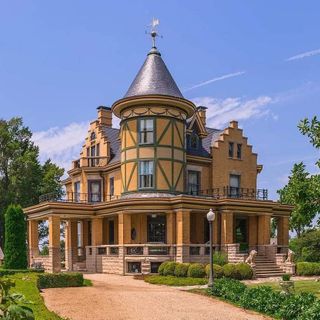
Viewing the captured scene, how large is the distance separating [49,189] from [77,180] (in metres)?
12.0

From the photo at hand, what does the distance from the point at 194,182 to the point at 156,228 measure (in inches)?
219

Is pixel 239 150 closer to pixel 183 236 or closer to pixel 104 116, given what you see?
pixel 183 236

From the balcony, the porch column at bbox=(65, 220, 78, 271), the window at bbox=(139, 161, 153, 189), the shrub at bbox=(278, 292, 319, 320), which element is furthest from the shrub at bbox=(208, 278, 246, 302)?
the porch column at bbox=(65, 220, 78, 271)

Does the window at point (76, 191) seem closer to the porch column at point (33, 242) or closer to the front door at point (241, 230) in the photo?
the porch column at point (33, 242)

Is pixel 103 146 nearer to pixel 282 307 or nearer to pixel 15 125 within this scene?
pixel 15 125

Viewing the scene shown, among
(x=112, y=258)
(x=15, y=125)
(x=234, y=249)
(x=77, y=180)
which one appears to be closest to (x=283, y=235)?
(x=234, y=249)

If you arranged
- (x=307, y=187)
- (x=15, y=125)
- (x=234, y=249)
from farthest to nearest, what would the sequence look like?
(x=15, y=125), (x=234, y=249), (x=307, y=187)

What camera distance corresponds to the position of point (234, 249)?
35062 millimetres

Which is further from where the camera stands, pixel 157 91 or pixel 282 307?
pixel 157 91

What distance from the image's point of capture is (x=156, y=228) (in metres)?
37.6

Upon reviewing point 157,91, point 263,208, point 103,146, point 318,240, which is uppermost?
point 157,91

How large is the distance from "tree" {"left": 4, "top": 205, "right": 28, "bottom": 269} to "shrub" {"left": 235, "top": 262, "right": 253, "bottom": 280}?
45.6ft

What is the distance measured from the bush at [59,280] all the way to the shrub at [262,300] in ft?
34.0

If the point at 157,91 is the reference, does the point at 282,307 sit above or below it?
below
